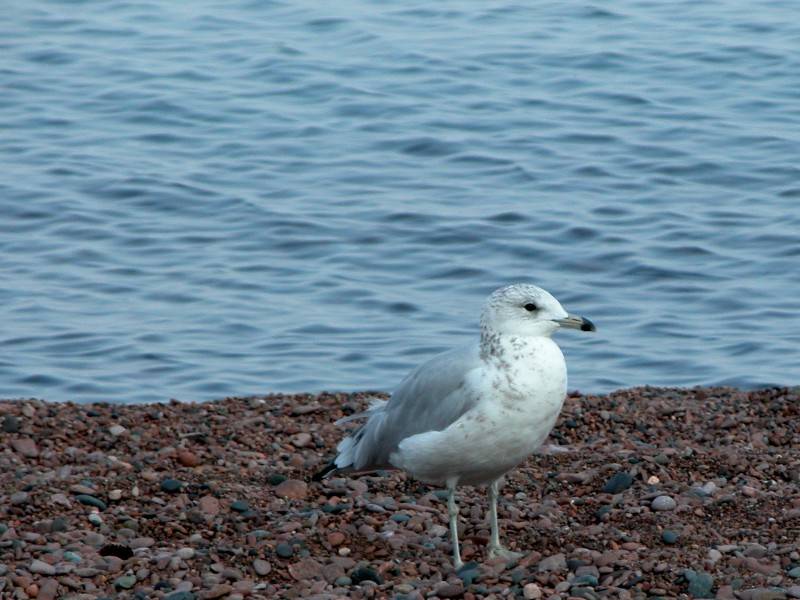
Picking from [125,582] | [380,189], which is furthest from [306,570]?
[380,189]

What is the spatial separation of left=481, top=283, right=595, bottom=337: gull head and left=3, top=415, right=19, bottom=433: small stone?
3.24 meters

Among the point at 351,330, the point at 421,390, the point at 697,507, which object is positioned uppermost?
the point at 421,390

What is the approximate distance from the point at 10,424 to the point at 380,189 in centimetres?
717

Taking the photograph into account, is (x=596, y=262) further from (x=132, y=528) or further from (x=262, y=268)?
(x=132, y=528)

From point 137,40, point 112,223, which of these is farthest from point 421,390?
point 137,40

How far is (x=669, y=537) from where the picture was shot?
6.95 m

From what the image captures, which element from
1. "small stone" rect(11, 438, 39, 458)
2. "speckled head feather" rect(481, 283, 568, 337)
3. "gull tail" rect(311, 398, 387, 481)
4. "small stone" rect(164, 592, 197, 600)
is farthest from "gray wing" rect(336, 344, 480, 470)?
"small stone" rect(11, 438, 39, 458)

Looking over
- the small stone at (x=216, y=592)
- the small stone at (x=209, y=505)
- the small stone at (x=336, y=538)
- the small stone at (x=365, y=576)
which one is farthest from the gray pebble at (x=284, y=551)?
the small stone at (x=209, y=505)

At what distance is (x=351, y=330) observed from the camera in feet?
40.5

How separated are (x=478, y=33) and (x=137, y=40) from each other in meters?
4.53

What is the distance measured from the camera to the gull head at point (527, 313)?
6.82m

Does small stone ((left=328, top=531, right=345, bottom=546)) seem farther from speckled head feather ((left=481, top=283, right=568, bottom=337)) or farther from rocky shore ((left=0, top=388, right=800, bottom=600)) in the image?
speckled head feather ((left=481, top=283, right=568, bottom=337))

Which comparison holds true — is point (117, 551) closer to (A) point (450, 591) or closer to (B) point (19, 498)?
(B) point (19, 498)

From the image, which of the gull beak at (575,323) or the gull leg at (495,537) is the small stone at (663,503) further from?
the gull beak at (575,323)
